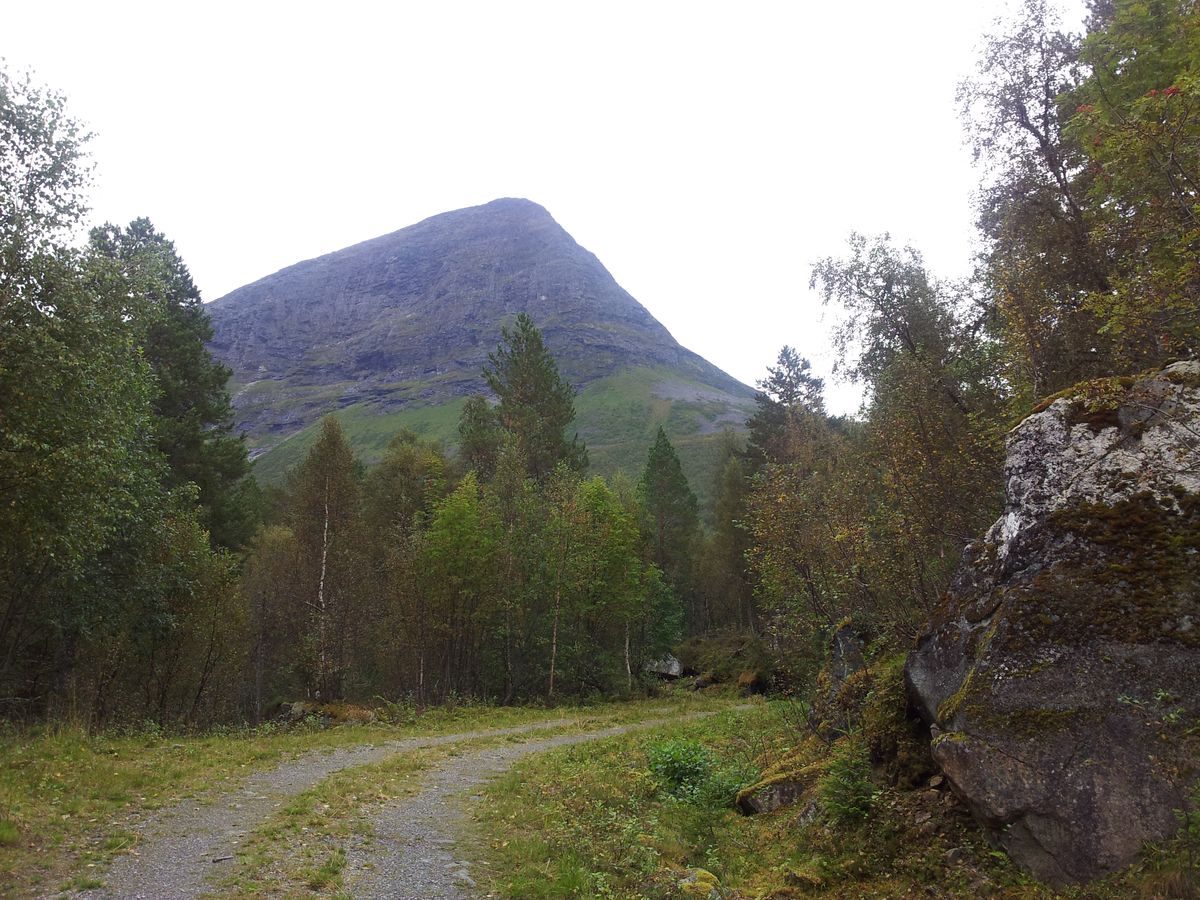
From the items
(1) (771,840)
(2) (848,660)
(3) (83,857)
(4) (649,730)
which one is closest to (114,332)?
(3) (83,857)

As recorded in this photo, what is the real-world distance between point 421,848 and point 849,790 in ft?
18.2

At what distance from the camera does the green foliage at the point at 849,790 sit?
7.15m

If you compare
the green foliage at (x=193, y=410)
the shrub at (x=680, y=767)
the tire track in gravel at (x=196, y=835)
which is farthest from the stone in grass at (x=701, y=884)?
the green foliage at (x=193, y=410)

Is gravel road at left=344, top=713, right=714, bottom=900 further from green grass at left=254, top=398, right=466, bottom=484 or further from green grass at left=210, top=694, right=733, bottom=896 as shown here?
green grass at left=254, top=398, right=466, bottom=484

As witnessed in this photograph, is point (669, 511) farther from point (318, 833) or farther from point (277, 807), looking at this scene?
point (318, 833)

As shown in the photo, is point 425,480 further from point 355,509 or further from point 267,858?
point 267,858

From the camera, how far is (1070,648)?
589cm

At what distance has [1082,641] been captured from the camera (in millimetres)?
5871

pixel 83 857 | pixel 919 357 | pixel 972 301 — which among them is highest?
pixel 972 301

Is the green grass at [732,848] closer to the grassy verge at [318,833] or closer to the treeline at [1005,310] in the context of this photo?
the grassy verge at [318,833]

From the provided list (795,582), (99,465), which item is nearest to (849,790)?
(795,582)

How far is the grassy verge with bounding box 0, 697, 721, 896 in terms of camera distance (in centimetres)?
712

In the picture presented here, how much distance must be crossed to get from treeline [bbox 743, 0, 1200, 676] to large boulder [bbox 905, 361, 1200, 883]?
1.71 m

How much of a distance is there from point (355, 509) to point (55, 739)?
57.3ft
